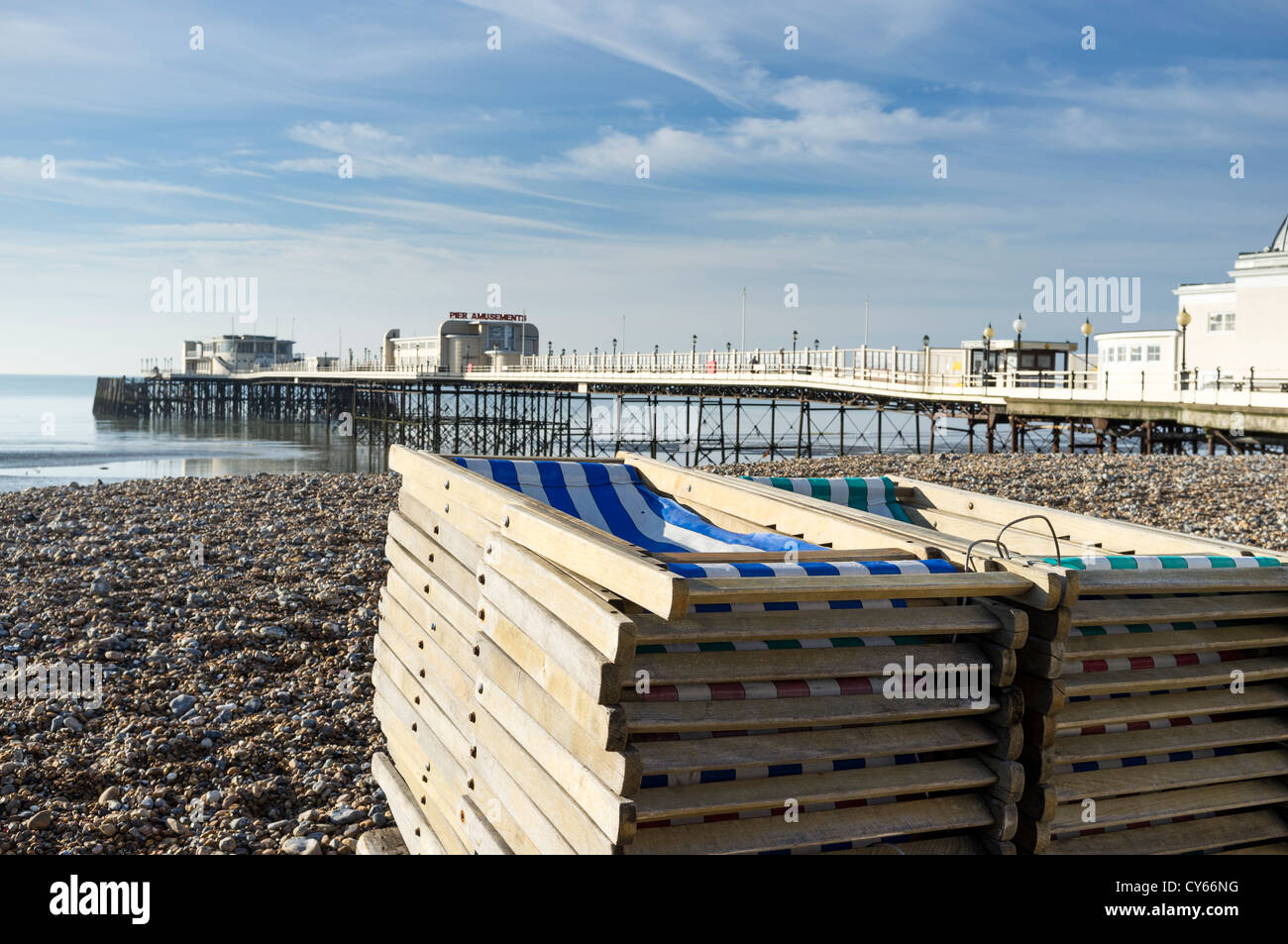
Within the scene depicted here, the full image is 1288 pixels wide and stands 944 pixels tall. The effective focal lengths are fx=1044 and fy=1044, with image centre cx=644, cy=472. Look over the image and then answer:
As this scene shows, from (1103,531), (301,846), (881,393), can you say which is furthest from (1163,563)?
(881,393)

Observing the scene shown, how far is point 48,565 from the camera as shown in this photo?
919 cm

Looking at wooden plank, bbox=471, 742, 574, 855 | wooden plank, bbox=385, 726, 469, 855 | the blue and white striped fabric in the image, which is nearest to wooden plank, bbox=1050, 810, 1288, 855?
the blue and white striped fabric

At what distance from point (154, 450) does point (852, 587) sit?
4282 centimetres

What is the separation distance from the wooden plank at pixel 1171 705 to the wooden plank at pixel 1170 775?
130 millimetres

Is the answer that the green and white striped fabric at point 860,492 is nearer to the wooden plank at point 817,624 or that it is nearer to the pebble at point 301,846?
the wooden plank at point 817,624

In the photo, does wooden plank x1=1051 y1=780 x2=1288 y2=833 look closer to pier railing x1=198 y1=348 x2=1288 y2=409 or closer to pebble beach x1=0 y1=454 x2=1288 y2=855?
pebble beach x1=0 y1=454 x2=1288 y2=855

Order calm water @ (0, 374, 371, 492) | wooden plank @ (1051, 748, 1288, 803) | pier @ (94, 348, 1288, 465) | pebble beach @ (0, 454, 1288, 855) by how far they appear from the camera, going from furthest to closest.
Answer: calm water @ (0, 374, 371, 492)
pier @ (94, 348, 1288, 465)
pebble beach @ (0, 454, 1288, 855)
wooden plank @ (1051, 748, 1288, 803)

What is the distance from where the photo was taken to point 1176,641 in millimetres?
2803

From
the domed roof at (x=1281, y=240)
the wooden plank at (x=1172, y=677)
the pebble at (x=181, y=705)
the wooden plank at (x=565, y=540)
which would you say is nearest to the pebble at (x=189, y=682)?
the pebble at (x=181, y=705)

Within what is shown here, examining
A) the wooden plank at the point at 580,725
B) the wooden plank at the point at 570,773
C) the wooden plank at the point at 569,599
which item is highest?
the wooden plank at the point at 569,599

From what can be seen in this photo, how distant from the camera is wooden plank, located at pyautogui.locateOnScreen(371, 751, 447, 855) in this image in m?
3.54

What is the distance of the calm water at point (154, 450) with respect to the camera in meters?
30.2

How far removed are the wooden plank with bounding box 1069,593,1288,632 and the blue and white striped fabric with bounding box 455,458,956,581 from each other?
0.94m
